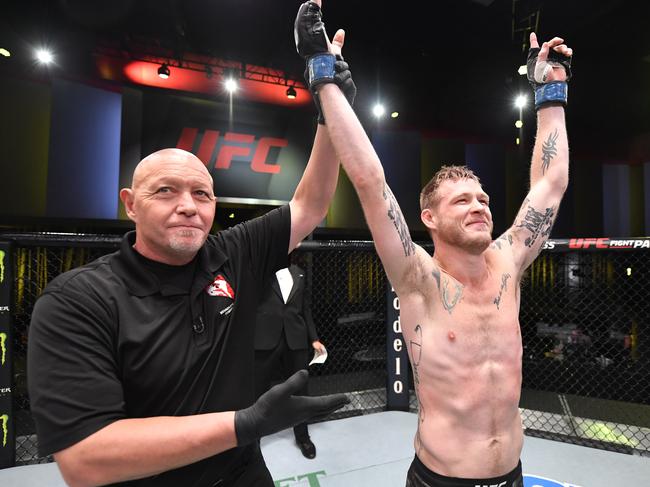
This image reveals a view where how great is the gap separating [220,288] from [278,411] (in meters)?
0.50

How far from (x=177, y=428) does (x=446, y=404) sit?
3.27 ft

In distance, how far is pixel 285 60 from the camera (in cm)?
665

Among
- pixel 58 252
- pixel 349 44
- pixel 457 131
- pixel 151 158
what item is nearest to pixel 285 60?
pixel 349 44

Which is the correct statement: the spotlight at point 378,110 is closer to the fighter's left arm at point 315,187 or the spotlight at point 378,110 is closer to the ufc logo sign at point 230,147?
the ufc logo sign at point 230,147

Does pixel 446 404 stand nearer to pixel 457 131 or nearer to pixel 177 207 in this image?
pixel 177 207

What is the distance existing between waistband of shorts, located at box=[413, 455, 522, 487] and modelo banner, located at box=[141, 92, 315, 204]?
18.9ft

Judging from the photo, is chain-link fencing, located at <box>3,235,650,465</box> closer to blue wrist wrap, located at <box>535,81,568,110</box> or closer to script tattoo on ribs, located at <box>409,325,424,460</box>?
blue wrist wrap, located at <box>535,81,568,110</box>

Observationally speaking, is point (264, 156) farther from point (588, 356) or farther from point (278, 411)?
point (278, 411)

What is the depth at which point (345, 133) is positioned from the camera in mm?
1290

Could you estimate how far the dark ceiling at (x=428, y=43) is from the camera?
5598mm

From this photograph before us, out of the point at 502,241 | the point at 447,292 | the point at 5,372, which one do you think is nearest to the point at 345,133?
the point at 447,292

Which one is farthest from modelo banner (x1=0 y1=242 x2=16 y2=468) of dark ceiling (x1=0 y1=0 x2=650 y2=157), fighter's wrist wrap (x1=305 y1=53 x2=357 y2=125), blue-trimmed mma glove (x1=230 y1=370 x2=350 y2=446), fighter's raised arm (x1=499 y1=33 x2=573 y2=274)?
dark ceiling (x1=0 y1=0 x2=650 y2=157)

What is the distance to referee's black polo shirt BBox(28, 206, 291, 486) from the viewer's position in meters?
0.84

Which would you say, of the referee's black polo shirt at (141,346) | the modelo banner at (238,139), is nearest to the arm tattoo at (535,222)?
the referee's black polo shirt at (141,346)
